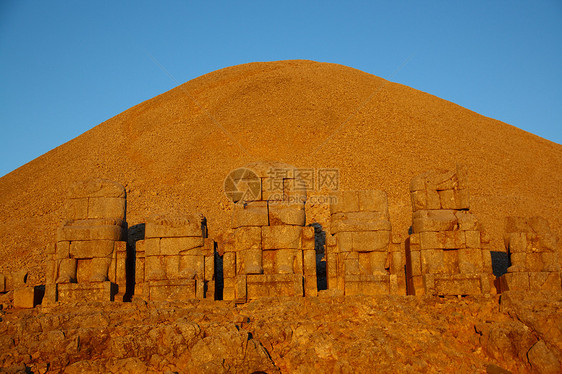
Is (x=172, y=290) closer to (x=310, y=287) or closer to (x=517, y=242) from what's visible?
(x=310, y=287)

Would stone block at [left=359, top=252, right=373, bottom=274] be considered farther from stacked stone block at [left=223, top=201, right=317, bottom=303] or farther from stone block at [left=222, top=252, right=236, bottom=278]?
stone block at [left=222, top=252, right=236, bottom=278]

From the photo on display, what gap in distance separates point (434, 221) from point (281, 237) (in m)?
3.46

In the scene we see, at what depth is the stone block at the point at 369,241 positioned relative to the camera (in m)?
14.5

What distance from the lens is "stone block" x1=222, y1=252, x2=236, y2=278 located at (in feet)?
46.8

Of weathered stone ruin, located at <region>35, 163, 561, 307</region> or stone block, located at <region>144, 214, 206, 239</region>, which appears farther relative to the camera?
stone block, located at <region>144, 214, 206, 239</region>

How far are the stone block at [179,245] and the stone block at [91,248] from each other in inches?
49.0

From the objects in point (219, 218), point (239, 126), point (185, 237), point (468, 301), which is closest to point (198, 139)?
point (239, 126)

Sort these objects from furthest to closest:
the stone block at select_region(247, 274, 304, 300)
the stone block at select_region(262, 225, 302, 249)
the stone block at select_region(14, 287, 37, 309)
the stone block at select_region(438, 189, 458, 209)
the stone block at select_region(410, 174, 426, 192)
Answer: the stone block at select_region(410, 174, 426, 192)
the stone block at select_region(438, 189, 458, 209)
the stone block at select_region(262, 225, 302, 249)
the stone block at select_region(14, 287, 37, 309)
the stone block at select_region(247, 274, 304, 300)

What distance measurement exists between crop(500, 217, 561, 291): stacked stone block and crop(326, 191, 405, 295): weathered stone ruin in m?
2.50

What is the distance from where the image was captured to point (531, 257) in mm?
14984

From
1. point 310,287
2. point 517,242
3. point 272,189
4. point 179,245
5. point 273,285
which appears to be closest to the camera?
point 273,285

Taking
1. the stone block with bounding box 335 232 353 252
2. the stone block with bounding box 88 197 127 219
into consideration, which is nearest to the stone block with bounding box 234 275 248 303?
the stone block with bounding box 335 232 353 252

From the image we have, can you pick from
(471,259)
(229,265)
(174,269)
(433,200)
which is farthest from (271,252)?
(471,259)

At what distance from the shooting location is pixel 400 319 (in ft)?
40.5
